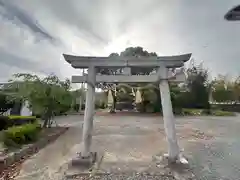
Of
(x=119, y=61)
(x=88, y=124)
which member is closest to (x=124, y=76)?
(x=119, y=61)

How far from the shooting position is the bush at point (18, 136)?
17.3 feet

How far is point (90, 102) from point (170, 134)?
1924 mm

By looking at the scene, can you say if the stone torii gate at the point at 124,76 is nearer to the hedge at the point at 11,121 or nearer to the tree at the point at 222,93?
the hedge at the point at 11,121

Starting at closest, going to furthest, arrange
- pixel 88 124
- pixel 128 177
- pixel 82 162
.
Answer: pixel 128 177, pixel 82 162, pixel 88 124

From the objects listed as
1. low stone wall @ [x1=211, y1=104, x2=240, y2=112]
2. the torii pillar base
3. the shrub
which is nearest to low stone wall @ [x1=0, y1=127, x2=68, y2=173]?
the torii pillar base

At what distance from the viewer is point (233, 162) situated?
4730 millimetres

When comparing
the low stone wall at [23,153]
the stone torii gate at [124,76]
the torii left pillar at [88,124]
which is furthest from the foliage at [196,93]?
the torii left pillar at [88,124]

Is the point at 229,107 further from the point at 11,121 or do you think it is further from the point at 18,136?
the point at 18,136

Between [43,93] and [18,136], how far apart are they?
2.88m

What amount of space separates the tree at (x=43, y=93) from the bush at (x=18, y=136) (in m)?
2.06

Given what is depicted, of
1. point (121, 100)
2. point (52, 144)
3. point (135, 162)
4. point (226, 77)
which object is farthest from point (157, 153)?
point (226, 77)

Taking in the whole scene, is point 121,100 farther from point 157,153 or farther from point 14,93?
point 157,153

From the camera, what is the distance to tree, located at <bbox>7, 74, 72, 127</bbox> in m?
8.05

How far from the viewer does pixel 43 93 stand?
A: 325 inches
